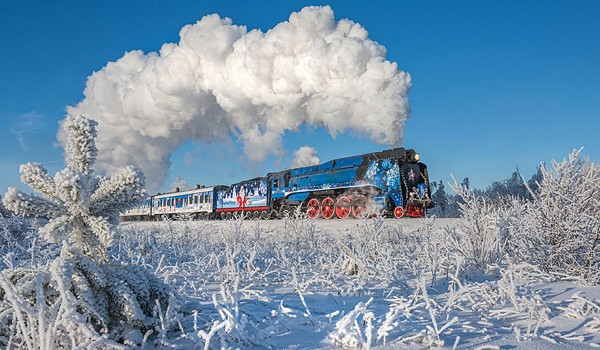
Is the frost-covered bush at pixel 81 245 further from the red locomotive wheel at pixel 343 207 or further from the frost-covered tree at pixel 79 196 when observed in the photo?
the red locomotive wheel at pixel 343 207

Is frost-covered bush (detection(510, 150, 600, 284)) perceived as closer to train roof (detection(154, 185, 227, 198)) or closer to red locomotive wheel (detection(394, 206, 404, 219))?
red locomotive wheel (detection(394, 206, 404, 219))

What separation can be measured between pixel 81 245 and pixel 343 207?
17.1 meters

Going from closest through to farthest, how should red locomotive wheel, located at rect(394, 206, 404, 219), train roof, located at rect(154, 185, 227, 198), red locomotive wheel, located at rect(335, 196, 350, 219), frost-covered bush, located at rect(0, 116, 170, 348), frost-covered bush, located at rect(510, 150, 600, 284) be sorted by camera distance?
frost-covered bush, located at rect(0, 116, 170, 348), frost-covered bush, located at rect(510, 150, 600, 284), red locomotive wheel, located at rect(394, 206, 404, 219), red locomotive wheel, located at rect(335, 196, 350, 219), train roof, located at rect(154, 185, 227, 198)

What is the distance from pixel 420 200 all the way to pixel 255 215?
11.1m

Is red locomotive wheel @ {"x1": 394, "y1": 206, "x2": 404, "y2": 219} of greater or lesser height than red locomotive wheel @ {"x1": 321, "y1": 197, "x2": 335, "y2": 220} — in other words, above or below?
below

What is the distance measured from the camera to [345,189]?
19438 millimetres

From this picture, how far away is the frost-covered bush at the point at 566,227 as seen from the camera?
13.8 ft

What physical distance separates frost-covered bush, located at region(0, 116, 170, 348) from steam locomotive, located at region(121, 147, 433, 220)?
37.2 ft

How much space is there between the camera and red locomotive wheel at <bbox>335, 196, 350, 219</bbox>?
1873 cm

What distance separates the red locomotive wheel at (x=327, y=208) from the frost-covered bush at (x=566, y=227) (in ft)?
49.1

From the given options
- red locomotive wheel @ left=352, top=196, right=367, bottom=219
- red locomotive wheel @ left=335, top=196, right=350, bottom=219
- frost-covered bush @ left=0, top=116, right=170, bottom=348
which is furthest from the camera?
red locomotive wheel @ left=335, top=196, right=350, bottom=219

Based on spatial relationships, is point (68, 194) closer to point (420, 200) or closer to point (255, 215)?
point (420, 200)

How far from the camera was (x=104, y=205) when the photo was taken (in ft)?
6.55

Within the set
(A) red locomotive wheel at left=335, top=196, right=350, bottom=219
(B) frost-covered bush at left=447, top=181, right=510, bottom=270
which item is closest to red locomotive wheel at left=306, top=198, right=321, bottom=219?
(A) red locomotive wheel at left=335, top=196, right=350, bottom=219
